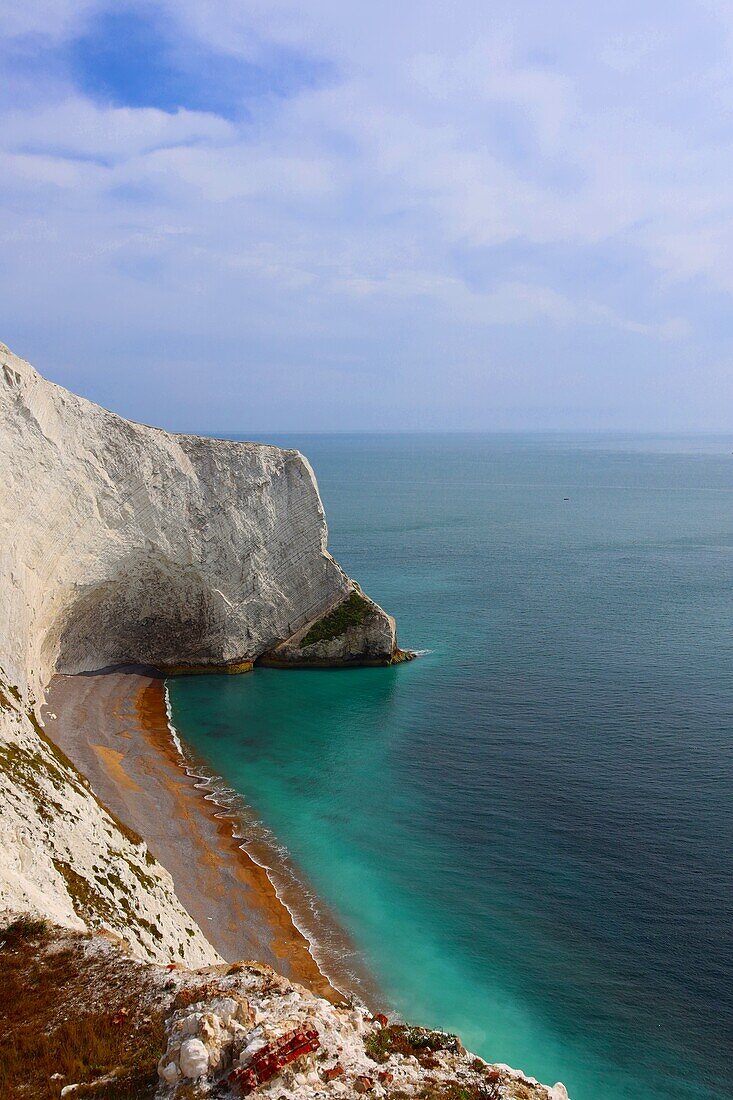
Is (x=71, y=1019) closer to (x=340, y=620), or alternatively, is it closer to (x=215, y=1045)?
(x=215, y=1045)

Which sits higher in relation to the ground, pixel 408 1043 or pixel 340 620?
pixel 408 1043

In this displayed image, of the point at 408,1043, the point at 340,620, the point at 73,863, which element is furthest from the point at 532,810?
the point at 340,620

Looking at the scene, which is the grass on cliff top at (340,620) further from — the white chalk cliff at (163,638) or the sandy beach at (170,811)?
the sandy beach at (170,811)

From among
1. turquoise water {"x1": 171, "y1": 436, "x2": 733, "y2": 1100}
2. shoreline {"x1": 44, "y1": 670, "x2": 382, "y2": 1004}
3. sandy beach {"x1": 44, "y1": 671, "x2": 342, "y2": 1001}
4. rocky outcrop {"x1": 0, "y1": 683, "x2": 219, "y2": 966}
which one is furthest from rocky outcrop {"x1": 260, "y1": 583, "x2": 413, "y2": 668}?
rocky outcrop {"x1": 0, "y1": 683, "x2": 219, "y2": 966}

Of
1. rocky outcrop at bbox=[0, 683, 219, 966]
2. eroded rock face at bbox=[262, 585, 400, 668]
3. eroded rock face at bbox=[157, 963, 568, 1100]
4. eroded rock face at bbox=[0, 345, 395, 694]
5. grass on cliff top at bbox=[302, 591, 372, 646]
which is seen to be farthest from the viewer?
grass on cliff top at bbox=[302, 591, 372, 646]

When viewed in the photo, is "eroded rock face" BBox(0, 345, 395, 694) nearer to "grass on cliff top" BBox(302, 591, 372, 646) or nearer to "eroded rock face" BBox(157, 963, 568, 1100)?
"grass on cliff top" BBox(302, 591, 372, 646)

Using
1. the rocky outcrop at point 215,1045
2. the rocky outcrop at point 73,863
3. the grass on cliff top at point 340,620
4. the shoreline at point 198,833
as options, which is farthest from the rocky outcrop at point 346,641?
the rocky outcrop at point 215,1045

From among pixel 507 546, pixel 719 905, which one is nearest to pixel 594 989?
pixel 719 905
